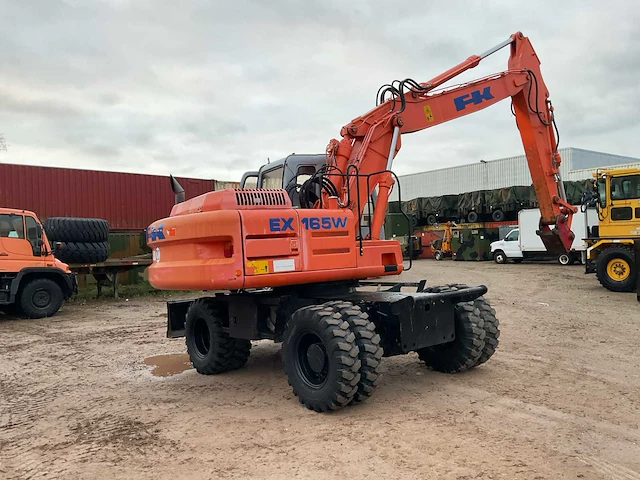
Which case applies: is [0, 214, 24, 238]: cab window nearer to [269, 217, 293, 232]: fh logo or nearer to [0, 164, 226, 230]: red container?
[0, 164, 226, 230]: red container

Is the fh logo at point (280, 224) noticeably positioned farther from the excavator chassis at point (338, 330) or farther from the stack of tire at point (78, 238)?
the stack of tire at point (78, 238)

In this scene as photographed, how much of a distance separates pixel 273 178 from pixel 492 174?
128ft

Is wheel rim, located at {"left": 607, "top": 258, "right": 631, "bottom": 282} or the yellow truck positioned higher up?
the yellow truck

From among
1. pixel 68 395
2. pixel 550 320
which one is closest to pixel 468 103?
pixel 550 320

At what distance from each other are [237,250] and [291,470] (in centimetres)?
210

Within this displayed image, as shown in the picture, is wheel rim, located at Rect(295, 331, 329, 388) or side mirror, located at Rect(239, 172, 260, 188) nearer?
wheel rim, located at Rect(295, 331, 329, 388)

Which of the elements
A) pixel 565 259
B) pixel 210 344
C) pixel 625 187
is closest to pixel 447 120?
pixel 210 344

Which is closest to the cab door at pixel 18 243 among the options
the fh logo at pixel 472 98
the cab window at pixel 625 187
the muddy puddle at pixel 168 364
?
the muddy puddle at pixel 168 364

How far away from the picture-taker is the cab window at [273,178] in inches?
298

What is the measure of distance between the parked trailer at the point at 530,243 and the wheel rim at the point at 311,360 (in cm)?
1926

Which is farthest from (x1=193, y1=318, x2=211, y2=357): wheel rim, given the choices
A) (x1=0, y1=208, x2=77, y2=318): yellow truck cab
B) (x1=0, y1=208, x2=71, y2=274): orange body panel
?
(x1=0, y1=208, x2=71, y2=274): orange body panel

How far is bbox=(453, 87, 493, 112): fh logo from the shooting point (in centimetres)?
754

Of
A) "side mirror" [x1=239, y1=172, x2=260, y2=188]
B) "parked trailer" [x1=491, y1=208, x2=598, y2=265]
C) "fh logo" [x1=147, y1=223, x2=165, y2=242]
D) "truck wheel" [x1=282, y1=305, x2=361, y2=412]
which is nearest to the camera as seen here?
"truck wheel" [x1=282, y1=305, x2=361, y2=412]

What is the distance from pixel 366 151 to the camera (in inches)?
264
